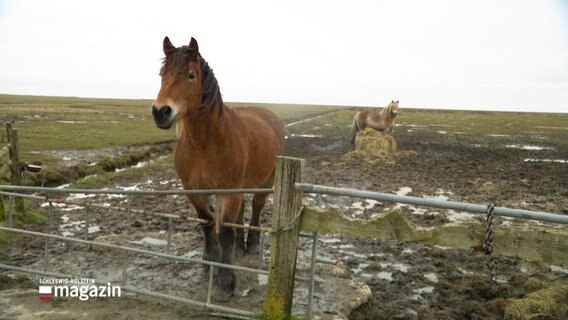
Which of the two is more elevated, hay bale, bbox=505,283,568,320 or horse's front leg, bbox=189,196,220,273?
horse's front leg, bbox=189,196,220,273

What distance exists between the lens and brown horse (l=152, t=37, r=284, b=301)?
4.05m

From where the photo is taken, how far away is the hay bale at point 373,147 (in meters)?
19.0

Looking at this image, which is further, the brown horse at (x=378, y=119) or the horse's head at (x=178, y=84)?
the brown horse at (x=378, y=119)

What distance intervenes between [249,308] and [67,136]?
25558mm

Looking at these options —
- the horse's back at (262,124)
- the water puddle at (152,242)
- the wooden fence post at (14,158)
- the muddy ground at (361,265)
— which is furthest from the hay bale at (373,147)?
the wooden fence post at (14,158)

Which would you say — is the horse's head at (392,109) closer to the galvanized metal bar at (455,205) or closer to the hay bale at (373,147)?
the hay bale at (373,147)

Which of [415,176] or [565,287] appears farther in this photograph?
[415,176]

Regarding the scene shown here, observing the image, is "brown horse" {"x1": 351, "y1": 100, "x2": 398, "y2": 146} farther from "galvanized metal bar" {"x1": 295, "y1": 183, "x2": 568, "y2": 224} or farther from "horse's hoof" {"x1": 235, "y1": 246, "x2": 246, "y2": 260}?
"galvanized metal bar" {"x1": 295, "y1": 183, "x2": 568, "y2": 224}

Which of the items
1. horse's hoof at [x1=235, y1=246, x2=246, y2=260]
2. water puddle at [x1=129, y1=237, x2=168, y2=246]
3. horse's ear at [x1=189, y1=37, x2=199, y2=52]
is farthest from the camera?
water puddle at [x1=129, y1=237, x2=168, y2=246]

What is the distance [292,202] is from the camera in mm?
3465

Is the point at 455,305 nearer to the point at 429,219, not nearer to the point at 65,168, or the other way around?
the point at 429,219

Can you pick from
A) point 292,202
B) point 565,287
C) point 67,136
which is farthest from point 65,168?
point 565,287

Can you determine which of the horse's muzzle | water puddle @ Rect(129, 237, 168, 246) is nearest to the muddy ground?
water puddle @ Rect(129, 237, 168, 246)

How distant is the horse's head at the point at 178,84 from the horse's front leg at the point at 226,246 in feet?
3.71
